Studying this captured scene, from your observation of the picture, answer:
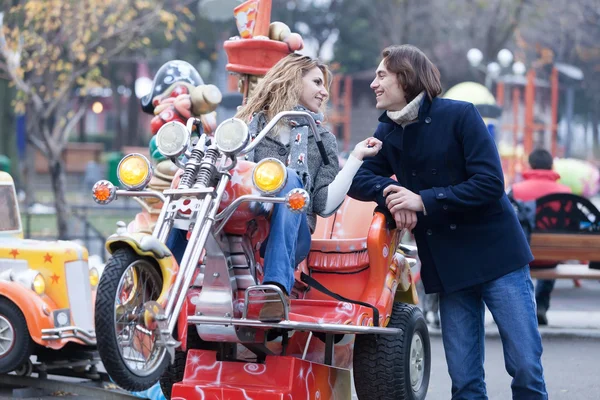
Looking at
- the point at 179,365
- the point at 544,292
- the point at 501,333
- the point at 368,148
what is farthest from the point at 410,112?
the point at 544,292

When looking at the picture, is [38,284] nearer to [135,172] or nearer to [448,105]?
[135,172]

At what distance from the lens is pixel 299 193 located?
14.9ft

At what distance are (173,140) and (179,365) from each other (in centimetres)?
140

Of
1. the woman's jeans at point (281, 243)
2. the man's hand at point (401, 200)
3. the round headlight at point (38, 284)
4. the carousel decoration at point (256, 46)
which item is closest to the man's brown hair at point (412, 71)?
the man's hand at point (401, 200)

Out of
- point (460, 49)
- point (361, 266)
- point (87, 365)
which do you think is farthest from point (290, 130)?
point (460, 49)

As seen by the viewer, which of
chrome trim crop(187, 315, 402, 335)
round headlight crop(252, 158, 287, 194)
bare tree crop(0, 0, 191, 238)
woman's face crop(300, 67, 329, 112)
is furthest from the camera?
bare tree crop(0, 0, 191, 238)

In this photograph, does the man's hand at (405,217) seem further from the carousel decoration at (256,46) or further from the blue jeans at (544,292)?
the blue jeans at (544,292)

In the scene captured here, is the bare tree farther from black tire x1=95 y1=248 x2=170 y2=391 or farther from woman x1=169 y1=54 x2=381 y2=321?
black tire x1=95 y1=248 x2=170 y2=391

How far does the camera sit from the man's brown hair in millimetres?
5016

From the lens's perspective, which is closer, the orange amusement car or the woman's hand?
the woman's hand

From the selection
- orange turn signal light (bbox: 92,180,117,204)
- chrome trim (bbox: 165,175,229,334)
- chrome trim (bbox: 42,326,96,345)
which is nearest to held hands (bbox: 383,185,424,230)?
chrome trim (bbox: 165,175,229,334)

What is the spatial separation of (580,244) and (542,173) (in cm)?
122

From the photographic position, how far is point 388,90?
508cm

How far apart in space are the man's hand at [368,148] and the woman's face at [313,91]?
0.52 m
